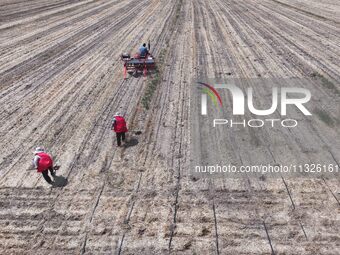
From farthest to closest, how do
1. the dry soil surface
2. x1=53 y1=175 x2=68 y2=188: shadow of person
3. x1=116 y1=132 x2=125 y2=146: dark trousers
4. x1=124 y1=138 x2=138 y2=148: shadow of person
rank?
1. x1=124 y1=138 x2=138 y2=148: shadow of person
2. x1=116 y1=132 x2=125 y2=146: dark trousers
3. x1=53 y1=175 x2=68 y2=188: shadow of person
4. the dry soil surface

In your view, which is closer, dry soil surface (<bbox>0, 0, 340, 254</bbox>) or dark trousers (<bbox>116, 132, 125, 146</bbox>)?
dry soil surface (<bbox>0, 0, 340, 254</bbox>)

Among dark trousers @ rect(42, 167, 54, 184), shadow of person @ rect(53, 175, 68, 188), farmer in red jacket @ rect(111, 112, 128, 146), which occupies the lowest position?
shadow of person @ rect(53, 175, 68, 188)

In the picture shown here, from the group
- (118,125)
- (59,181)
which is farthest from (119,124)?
(59,181)

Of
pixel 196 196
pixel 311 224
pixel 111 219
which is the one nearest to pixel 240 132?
pixel 196 196

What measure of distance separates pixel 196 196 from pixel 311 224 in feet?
9.92

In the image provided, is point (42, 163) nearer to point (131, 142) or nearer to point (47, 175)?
point (47, 175)

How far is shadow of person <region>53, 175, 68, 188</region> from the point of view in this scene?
31.3ft

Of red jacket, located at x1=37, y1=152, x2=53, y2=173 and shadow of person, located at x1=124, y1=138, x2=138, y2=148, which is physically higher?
red jacket, located at x1=37, y1=152, x2=53, y2=173

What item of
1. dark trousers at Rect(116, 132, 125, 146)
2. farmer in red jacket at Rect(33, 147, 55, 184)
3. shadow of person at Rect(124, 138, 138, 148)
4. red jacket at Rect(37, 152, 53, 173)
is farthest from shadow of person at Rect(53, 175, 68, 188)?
shadow of person at Rect(124, 138, 138, 148)

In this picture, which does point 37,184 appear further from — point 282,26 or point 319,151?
point 282,26

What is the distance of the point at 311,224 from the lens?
26.2ft

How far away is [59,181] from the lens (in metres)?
9.70

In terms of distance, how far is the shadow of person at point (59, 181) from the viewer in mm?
9555

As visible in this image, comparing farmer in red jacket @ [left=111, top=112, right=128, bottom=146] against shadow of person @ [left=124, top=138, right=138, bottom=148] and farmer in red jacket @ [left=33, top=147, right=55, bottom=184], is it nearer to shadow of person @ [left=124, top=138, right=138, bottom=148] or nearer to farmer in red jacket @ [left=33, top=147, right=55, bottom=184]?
shadow of person @ [left=124, top=138, right=138, bottom=148]
